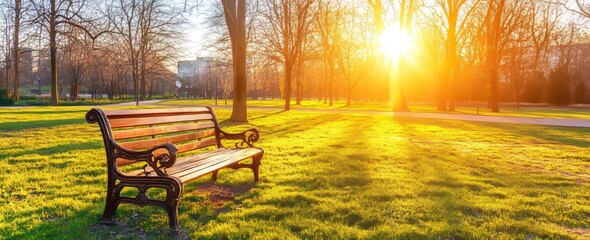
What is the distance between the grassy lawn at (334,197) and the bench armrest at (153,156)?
23.4 inches

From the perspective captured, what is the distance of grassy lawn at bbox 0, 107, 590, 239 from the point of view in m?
3.04

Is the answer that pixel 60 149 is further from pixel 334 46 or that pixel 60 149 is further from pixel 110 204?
pixel 334 46

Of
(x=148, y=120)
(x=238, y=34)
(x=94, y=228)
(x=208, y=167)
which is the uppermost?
(x=238, y=34)

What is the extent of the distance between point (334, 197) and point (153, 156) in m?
2.03

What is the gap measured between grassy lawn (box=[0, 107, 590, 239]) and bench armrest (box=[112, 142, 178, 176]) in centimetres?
59

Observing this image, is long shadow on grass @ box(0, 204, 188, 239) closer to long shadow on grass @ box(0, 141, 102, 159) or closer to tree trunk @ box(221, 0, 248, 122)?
long shadow on grass @ box(0, 141, 102, 159)

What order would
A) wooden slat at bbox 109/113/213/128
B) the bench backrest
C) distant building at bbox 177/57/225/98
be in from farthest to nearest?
distant building at bbox 177/57/225/98
wooden slat at bbox 109/113/213/128
the bench backrest

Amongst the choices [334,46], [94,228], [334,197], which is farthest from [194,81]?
[94,228]

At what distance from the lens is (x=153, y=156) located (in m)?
2.99

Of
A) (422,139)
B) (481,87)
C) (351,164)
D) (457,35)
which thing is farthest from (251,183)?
(481,87)

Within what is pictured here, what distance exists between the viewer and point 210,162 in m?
3.75

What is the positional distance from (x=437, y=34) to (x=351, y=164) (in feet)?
91.7

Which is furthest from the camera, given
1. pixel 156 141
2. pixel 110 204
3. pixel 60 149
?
pixel 60 149

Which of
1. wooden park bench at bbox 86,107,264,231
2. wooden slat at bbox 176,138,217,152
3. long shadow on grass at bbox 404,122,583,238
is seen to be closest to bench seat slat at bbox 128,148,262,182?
wooden park bench at bbox 86,107,264,231
